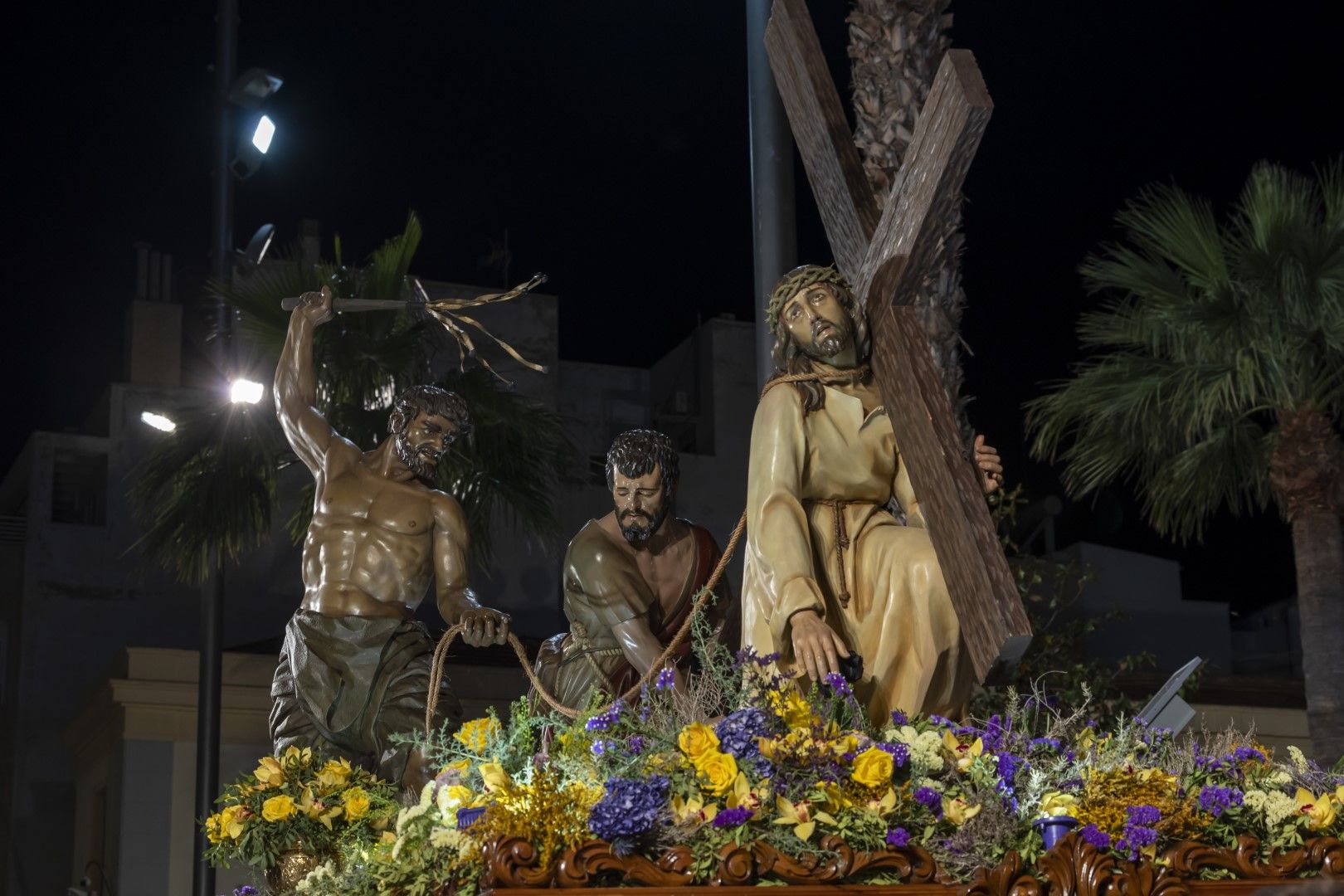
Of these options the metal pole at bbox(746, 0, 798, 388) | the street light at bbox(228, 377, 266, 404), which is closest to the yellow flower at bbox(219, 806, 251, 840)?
the metal pole at bbox(746, 0, 798, 388)

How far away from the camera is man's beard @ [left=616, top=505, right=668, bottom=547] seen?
7344 millimetres

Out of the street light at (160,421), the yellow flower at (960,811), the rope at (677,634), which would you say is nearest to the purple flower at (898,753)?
the yellow flower at (960,811)

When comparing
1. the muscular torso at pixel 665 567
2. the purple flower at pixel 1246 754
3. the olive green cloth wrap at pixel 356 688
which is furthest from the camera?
the olive green cloth wrap at pixel 356 688

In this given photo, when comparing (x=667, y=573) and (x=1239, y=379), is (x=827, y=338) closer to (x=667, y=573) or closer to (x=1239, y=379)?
(x=667, y=573)

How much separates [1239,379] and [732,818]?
10532 mm

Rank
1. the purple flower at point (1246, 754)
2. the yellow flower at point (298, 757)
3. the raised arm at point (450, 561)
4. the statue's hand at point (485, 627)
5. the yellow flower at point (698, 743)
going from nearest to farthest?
the yellow flower at point (698, 743), the purple flower at point (1246, 754), the statue's hand at point (485, 627), the yellow flower at point (298, 757), the raised arm at point (450, 561)

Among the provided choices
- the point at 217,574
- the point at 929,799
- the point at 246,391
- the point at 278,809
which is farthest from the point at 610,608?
the point at 217,574

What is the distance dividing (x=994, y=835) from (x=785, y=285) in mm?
2056

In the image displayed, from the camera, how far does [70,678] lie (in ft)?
77.4

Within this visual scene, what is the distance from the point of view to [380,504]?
8.64 metres

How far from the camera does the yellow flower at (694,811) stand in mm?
4703

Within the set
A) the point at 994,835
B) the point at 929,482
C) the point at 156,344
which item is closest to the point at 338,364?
the point at 929,482

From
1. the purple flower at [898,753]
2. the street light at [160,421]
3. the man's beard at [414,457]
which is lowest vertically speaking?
the purple flower at [898,753]

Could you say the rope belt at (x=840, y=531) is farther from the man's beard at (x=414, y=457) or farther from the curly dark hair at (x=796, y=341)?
the man's beard at (x=414, y=457)
